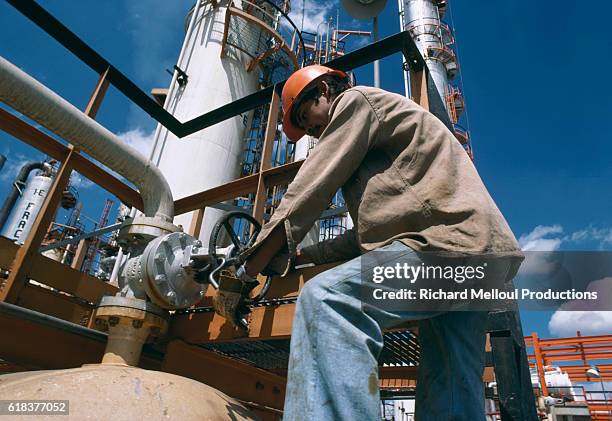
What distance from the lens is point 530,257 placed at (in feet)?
4.63

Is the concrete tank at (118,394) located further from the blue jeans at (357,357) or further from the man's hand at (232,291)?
the blue jeans at (357,357)

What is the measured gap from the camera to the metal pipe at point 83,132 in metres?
2.50

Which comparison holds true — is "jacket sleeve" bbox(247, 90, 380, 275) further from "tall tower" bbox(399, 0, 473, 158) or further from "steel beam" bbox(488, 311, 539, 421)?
"tall tower" bbox(399, 0, 473, 158)

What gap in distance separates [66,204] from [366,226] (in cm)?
2478

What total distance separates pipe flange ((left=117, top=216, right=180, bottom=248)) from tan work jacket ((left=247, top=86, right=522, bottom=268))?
5.85 ft

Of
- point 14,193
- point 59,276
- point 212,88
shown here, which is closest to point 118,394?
point 59,276

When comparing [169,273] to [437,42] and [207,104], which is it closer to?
[207,104]

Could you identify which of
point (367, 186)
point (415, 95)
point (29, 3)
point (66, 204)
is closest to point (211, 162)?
point (29, 3)

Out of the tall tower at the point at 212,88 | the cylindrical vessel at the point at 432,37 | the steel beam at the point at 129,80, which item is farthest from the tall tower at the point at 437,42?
the steel beam at the point at 129,80

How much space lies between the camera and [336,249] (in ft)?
5.63

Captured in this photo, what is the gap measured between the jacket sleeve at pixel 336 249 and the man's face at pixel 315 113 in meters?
0.43

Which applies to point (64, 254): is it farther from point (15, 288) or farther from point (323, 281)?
point (323, 281)

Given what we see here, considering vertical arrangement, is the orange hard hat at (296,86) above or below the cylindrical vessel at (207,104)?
below

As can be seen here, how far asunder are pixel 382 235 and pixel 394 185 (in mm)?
165
